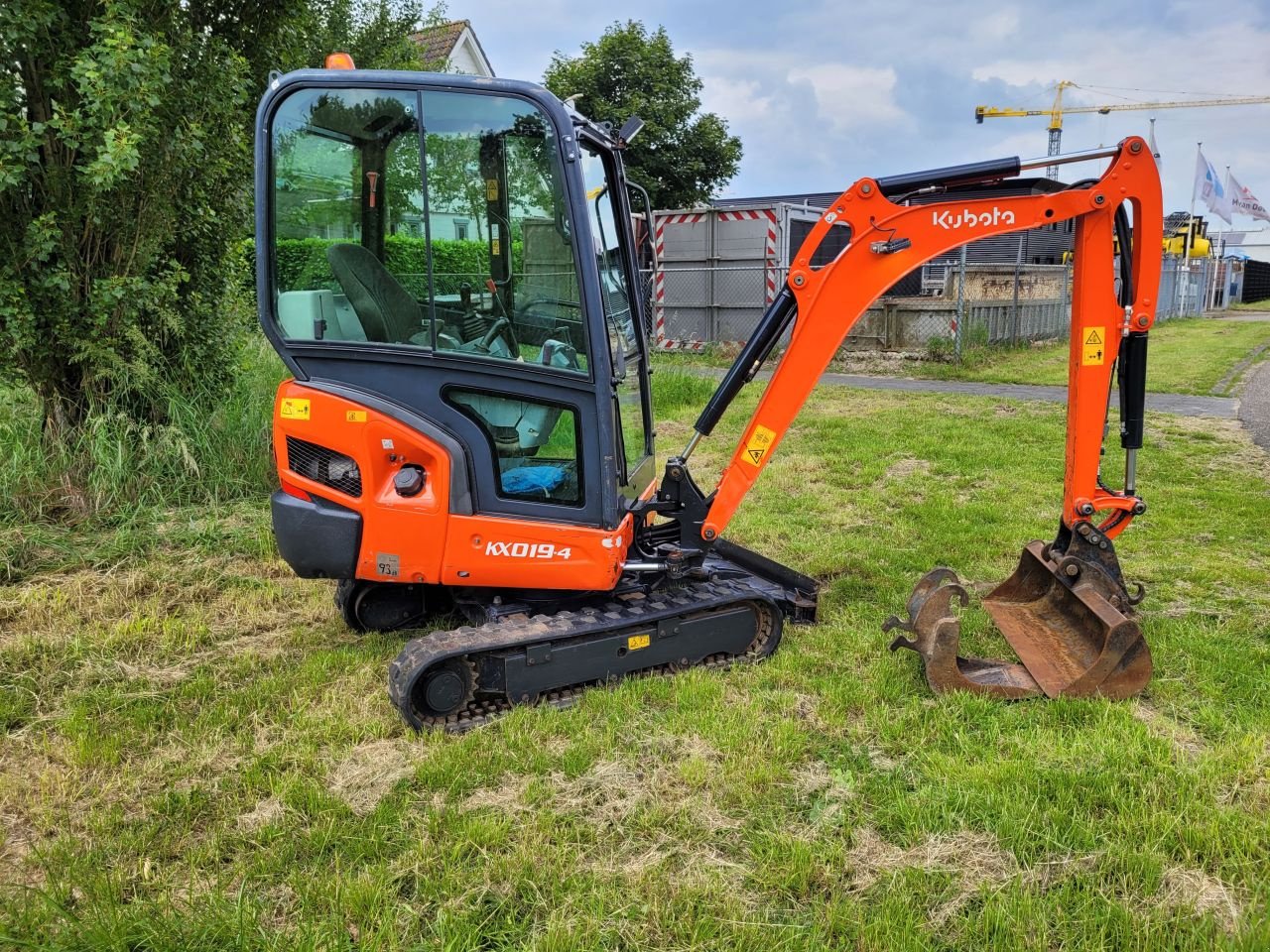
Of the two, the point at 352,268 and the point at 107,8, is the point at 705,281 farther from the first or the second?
the point at 352,268

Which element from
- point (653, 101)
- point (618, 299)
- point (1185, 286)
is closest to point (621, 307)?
point (618, 299)

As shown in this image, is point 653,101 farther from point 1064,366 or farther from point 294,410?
point 294,410

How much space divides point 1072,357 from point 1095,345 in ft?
0.63

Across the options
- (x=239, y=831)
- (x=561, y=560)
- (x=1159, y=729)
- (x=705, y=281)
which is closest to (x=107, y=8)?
(x=561, y=560)

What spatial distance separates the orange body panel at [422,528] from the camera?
371 centimetres

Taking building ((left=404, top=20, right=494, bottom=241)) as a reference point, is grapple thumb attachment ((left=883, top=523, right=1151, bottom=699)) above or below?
→ below

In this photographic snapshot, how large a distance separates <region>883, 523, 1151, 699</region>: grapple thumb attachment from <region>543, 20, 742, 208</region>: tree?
62.8 feet

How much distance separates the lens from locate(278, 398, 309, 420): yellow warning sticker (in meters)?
3.75

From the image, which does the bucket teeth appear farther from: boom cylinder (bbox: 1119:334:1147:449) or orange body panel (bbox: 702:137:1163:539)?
boom cylinder (bbox: 1119:334:1147:449)

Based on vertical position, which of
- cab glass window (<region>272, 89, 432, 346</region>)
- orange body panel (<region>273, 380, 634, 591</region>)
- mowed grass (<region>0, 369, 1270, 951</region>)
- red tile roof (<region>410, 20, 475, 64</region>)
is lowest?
mowed grass (<region>0, 369, 1270, 951</region>)

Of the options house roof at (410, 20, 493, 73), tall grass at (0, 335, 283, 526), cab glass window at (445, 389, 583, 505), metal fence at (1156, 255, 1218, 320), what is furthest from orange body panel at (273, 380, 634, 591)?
metal fence at (1156, 255, 1218, 320)

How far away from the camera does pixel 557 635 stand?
12.4 ft

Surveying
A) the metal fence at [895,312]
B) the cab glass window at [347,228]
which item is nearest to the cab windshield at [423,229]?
the cab glass window at [347,228]

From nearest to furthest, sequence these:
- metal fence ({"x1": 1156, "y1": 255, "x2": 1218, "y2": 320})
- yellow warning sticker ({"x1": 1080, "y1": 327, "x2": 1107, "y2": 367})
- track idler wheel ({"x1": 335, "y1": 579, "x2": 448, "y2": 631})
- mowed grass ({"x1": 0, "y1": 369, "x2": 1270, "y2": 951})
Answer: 1. mowed grass ({"x1": 0, "y1": 369, "x2": 1270, "y2": 951})
2. yellow warning sticker ({"x1": 1080, "y1": 327, "x2": 1107, "y2": 367})
3. track idler wheel ({"x1": 335, "y1": 579, "x2": 448, "y2": 631})
4. metal fence ({"x1": 1156, "y1": 255, "x2": 1218, "y2": 320})
